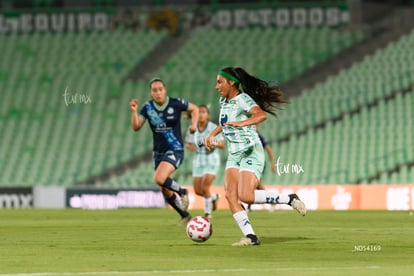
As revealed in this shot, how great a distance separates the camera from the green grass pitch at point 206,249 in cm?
1191

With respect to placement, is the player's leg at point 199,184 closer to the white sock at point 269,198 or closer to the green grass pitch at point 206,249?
the green grass pitch at point 206,249

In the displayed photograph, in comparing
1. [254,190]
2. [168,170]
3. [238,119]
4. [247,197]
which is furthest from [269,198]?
[168,170]

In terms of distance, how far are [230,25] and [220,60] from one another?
274 centimetres

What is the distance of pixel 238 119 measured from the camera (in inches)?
619

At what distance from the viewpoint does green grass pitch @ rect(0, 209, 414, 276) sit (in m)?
11.9

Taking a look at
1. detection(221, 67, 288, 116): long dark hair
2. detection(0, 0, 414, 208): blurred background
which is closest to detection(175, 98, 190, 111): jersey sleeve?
detection(221, 67, 288, 116): long dark hair

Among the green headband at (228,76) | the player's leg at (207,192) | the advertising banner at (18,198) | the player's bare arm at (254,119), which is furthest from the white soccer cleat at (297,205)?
the advertising banner at (18,198)

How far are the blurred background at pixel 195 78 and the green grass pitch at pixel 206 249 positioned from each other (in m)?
13.4

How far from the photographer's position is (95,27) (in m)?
47.1

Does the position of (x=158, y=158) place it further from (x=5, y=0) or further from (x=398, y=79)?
(x=5, y=0)

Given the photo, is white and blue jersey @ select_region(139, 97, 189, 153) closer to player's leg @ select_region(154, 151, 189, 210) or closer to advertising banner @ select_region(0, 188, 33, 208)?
player's leg @ select_region(154, 151, 189, 210)

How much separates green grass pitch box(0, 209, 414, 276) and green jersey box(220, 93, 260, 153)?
1.40 metres

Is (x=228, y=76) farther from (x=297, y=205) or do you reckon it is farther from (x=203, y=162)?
(x=203, y=162)

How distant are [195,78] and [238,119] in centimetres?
2712
